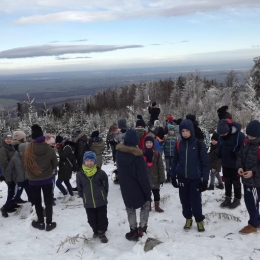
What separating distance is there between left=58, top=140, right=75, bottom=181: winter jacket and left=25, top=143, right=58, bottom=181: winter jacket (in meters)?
1.51

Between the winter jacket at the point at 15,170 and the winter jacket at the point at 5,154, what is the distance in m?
0.18

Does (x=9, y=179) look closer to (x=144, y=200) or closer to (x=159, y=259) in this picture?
(x=144, y=200)

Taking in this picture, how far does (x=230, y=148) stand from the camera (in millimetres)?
5664

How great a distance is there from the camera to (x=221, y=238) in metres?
4.75

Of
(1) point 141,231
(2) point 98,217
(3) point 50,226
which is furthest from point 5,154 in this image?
(1) point 141,231

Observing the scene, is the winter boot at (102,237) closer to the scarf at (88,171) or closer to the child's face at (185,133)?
the scarf at (88,171)

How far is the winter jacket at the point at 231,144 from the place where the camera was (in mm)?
5559

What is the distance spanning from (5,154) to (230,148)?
5.16 m

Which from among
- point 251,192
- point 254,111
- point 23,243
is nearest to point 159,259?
point 251,192

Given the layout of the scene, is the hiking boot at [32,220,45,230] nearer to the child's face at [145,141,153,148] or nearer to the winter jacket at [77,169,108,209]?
the winter jacket at [77,169,108,209]

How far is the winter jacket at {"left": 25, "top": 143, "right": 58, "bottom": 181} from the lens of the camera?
5453 millimetres

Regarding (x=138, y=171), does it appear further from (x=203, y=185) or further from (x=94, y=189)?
(x=203, y=185)

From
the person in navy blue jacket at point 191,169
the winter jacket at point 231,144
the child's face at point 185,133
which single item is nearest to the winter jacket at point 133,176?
the person in navy blue jacket at point 191,169

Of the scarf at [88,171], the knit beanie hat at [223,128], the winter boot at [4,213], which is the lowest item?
the winter boot at [4,213]
